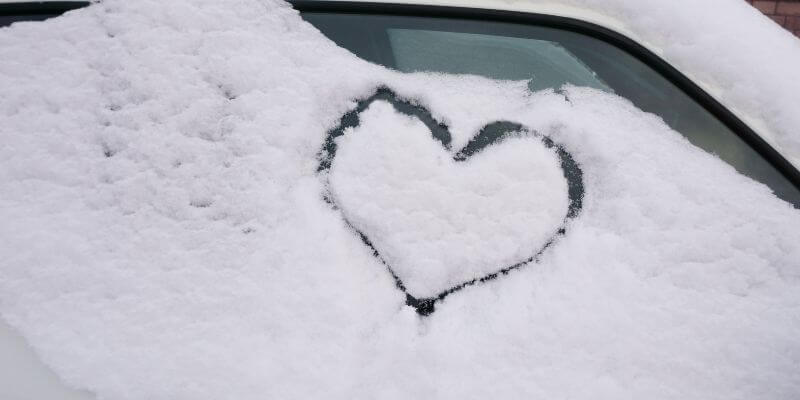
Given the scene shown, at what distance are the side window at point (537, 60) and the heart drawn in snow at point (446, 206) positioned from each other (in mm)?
160

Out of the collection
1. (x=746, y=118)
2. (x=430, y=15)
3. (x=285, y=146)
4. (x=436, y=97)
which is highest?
(x=746, y=118)

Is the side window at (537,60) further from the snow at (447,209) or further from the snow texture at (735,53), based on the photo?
the snow at (447,209)

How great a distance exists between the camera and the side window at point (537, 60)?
96cm

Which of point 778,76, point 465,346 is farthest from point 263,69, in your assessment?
point 778,76

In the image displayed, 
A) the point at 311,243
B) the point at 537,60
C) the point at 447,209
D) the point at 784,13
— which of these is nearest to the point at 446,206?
the point at 447,209

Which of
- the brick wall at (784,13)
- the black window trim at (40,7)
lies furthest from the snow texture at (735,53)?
the brick wall at (784,13)

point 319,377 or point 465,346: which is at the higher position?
point 465,346

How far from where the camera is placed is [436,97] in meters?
0.96

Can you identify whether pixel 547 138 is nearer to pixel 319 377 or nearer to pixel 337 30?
pixel 337 30

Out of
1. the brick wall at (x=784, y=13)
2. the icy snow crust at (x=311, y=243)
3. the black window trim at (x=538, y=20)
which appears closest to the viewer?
the icy snow crust at (x=311, y=243)

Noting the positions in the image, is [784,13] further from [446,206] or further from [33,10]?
[33,10]

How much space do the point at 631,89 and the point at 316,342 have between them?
28.9 inches

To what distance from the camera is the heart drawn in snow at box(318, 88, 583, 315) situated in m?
0.90

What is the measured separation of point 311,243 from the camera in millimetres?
899
